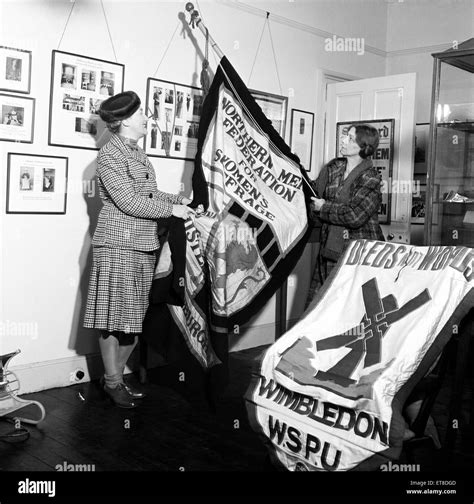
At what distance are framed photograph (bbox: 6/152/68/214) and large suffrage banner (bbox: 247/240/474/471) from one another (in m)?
1.72

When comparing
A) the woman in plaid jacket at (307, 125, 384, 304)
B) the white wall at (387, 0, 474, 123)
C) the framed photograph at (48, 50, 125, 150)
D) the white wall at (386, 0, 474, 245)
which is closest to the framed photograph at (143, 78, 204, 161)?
the framed photograph at (48, 50, 125, 150)

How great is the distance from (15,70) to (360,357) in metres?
2.36

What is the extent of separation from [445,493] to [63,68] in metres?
2.89

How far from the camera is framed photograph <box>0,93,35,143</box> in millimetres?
3420

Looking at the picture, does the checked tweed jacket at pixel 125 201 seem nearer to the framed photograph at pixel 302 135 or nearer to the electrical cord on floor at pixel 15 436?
the electrical cord on floor at pixel 15 436

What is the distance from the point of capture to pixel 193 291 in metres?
3.54

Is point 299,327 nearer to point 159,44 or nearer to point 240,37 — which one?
point 159,44

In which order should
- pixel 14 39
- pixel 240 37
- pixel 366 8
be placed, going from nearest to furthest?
pixel 14 39 → pixel 240 37 → pixel 366 8

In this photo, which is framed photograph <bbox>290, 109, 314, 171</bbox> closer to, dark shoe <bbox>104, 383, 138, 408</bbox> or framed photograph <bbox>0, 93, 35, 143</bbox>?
framed photograph <bbox>0, 93, 35, 143</bbox>

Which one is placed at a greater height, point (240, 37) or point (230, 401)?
point (240, 37)

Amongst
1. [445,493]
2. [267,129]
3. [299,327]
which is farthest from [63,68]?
[445,493]

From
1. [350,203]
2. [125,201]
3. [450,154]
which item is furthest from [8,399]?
[450,154]

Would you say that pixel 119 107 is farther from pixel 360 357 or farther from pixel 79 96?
pixel 360 357

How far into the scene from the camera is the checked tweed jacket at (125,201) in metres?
3.30
